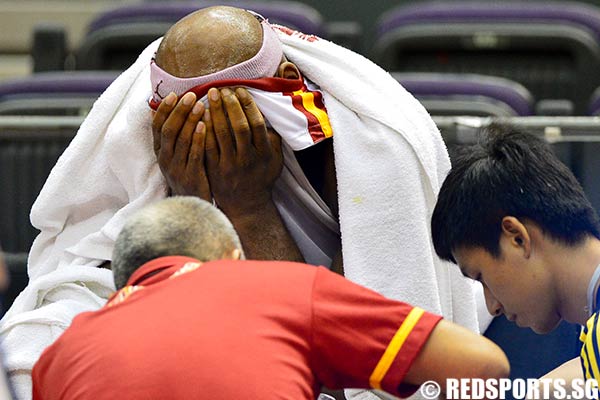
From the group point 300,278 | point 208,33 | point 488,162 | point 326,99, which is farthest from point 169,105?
point 300,278

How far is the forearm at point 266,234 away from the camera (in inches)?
76.2

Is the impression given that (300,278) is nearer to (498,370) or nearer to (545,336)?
(498,370)

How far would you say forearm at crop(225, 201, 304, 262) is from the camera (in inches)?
76.2

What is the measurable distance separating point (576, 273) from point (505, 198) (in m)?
0.13

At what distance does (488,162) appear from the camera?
177 cm

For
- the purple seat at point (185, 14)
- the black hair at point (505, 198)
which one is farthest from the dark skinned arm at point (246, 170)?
the purple seat at point (185, 14)

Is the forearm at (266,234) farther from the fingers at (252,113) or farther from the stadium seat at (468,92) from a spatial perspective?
the stadium seat at (468,92)

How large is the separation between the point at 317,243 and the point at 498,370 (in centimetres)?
66

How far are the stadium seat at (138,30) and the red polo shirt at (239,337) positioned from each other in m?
2.36

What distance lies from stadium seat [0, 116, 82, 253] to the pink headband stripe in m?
0.73

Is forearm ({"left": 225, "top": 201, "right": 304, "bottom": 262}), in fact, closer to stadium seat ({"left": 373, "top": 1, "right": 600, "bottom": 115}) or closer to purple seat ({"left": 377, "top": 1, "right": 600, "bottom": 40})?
stadium seat ({"left": 373, "top": 1, "right": 600, "bottom": 115})

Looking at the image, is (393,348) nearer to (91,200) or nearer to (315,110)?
(315,110)

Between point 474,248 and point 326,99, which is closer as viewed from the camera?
point 474,248

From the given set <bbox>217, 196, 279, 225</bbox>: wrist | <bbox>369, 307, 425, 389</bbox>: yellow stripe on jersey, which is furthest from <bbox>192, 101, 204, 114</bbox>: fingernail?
<bbox>369, 307, 425, 389</bbox>: yellow stripe on jersey
